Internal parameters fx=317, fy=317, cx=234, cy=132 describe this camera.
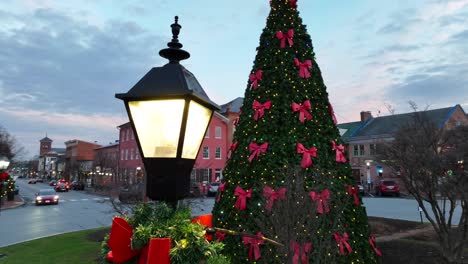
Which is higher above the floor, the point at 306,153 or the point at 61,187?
the point at 306,153

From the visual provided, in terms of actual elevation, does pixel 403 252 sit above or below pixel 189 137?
below

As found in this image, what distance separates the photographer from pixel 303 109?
4645 mm

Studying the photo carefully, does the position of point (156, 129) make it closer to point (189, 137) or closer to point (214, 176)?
point (189, 137)

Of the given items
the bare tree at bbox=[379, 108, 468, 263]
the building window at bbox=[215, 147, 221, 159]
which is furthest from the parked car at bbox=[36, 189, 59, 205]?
the bare tree at bbox=[379, 108, 468, 263]

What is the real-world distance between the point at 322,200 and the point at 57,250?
8.86m

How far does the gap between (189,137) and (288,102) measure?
273 centimetres

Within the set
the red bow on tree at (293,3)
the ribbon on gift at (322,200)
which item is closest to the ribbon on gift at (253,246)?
the ribbon on gift at (322,200)

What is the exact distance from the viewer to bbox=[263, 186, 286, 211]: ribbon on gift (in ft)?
12.9

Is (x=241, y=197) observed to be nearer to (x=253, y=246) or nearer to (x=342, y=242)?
(x=253, y=246)

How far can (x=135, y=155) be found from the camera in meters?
47.3

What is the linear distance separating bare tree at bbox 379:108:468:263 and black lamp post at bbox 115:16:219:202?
22.1 feet

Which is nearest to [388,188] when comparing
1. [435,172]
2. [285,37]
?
[435,172]

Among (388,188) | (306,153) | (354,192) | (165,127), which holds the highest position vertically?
(165,127)

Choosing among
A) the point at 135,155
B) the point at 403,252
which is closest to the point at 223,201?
the point at 403,252
